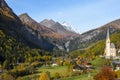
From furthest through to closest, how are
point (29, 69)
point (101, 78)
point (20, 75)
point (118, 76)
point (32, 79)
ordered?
point (29, 69), point (20, 75), point (32, 79), point (118, 76), point (101, 78)

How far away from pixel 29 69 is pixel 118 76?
72.5 metres

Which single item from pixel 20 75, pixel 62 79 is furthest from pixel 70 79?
pixel 20 75

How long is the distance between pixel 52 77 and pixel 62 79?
1148 cm

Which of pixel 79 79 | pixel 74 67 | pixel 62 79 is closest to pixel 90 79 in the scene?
pixel 79 79

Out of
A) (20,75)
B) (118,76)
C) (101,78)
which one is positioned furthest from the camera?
(20,75)

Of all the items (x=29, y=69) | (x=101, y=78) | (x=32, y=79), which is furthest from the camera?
(x=29, y=69)

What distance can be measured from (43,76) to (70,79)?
40.9 feet

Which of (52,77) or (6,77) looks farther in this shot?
(52,77)

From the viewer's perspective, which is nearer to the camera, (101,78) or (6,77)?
(101,78)

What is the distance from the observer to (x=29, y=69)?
7667 inches

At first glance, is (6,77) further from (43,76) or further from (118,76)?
(118,76)

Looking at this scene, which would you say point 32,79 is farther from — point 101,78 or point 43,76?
point 101,78

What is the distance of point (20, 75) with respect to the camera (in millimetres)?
179875

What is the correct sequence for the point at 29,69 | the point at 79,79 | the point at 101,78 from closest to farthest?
the point at 101,78, the point at 79,79, the point at 29,69
